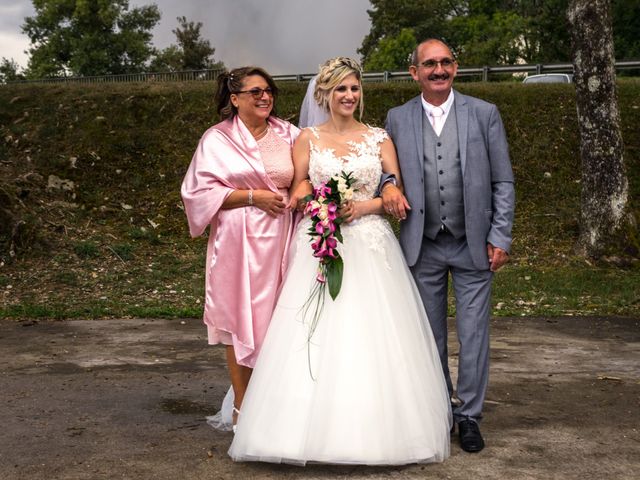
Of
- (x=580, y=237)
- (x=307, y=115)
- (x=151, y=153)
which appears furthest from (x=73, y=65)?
(x=307, y=115)

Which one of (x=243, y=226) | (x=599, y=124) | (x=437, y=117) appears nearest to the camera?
(x=437, y=117)

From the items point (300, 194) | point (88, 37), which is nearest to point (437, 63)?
point (300, 194)

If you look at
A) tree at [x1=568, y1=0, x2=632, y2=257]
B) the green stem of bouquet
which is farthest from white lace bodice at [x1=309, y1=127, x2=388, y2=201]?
tree at [x1=568, y1=0, x2=632, y2=257]

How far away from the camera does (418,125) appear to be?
5.67 metres

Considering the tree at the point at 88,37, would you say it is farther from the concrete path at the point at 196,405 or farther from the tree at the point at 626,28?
the concrete path at the point at 196,405

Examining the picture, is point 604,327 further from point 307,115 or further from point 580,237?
point 307,115

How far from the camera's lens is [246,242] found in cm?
586

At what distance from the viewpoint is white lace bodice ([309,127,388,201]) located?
5.58 m

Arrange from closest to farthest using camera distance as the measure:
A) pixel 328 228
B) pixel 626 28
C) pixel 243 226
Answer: pixel 328 228, pixel 243 226, pixel 626 28

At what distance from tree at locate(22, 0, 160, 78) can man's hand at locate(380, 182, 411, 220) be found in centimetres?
5766

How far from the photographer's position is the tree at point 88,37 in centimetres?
6034

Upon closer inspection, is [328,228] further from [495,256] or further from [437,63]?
[437,63]

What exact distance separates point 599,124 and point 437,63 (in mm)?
8172

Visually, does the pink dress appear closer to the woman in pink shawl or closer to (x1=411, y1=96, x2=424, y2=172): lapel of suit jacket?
the woman in pink shawl
